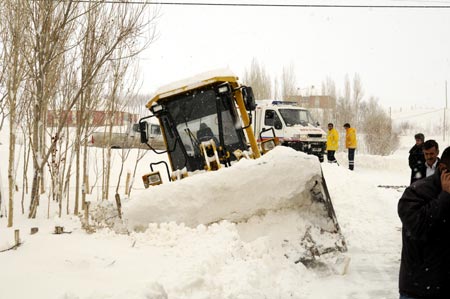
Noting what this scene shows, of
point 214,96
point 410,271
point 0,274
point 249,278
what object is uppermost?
point 214,96

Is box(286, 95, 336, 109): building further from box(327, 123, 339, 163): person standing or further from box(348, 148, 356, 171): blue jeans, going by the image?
box(327, 123, 339, 163): person standing

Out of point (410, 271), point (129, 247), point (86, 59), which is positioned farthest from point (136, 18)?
point (410, 271)

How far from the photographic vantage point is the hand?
7.06 ft

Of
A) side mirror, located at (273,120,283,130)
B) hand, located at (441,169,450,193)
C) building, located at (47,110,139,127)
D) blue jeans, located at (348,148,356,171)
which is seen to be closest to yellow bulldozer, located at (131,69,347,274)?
building, located at (47,110,139,127)

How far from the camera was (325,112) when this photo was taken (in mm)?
39812

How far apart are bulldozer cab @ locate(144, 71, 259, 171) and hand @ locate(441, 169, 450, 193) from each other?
4.75m

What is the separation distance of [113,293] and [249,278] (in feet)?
4.70

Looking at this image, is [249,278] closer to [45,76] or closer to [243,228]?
[243,228]

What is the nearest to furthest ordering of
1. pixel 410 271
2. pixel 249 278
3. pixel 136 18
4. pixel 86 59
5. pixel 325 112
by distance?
pixel 410 271 < pixel 249 278 < pixel 86 59 < pixel 136 18 < pixel 325 112

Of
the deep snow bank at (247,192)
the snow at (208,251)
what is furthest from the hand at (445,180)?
the deep snow bank at (247,192)

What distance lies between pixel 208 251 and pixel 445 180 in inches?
119

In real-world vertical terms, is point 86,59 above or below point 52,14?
below

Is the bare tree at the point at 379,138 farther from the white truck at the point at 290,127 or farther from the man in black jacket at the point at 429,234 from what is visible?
the man in black jacket at the point at 429,234

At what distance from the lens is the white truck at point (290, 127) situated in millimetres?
16375
